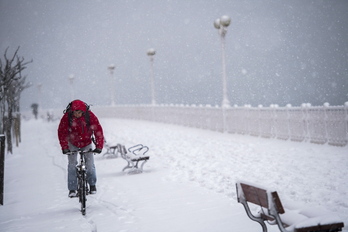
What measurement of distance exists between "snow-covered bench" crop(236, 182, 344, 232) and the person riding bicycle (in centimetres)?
317

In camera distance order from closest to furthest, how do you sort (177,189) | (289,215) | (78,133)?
(289,215), (78,133), (177,189)

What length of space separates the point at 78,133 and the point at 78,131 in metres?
0.03

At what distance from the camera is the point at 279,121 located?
1761cm

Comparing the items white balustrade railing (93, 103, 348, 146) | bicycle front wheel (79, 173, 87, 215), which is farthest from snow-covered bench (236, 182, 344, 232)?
white balustrade railing (93, 103, 348, 146)

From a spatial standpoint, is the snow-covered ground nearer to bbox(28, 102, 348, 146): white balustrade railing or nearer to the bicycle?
the bicycle

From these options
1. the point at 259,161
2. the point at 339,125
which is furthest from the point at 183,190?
the point at 339,125

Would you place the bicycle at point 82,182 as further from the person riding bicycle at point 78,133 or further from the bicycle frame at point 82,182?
the person riding bicycle at point 78,133

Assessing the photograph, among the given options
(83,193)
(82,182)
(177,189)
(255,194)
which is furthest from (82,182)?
(255,194)

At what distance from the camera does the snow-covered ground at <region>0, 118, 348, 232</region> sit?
6.11m

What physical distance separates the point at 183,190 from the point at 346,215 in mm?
3124

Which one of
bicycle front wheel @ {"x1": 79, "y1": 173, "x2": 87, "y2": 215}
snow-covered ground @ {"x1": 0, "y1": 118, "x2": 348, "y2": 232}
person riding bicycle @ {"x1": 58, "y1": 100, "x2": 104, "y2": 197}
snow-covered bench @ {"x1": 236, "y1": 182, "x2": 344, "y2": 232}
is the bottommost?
snow-covered ground @ {"x1": 0, "y1": 118, "x2": 348, "y2": 232}

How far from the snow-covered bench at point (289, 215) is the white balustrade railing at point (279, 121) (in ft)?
33.0

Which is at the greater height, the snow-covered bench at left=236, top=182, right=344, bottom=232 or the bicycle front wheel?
the snow-covered bench at left=236, top=182, right=344, bottom=232

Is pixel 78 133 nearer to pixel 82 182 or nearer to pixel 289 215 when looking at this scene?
pixel 82 182
